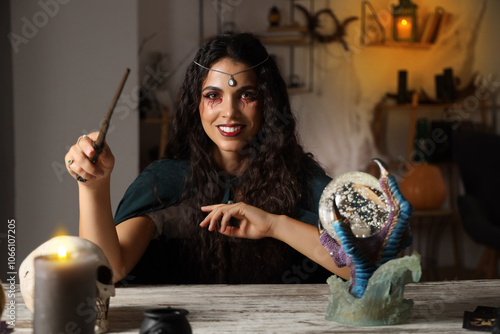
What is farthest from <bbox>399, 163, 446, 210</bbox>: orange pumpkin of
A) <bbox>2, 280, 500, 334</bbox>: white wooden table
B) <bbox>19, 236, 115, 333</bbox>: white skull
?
<bbox>19, 236, 115, 333</bbox>: white skull

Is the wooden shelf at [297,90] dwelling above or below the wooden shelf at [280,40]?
below

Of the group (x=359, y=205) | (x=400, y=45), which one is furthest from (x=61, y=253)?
(x=400, y=45)

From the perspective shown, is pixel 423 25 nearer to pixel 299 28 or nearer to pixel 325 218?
pixel 299 28

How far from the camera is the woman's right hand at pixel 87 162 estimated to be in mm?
1269

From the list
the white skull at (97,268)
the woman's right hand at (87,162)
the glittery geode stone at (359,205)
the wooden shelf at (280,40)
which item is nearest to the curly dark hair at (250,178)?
the woman's right hand at (87,162)

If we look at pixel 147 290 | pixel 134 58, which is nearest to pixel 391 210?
pixel 147 290

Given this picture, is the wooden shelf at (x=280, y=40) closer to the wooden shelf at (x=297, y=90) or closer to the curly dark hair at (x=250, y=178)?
the wooden shelf at (x=297, y=90)

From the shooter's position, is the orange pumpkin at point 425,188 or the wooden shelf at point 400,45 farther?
the wooden shelf at point 400,45

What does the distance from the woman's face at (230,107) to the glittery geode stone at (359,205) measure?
72cm

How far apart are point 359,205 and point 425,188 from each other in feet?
9.95

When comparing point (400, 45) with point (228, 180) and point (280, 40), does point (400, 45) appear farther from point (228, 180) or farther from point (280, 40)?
point (228, 180)

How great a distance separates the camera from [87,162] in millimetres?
1296

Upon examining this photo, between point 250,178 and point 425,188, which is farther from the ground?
point 250,178

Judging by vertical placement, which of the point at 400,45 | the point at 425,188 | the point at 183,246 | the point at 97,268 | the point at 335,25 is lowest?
the point at 425,188
